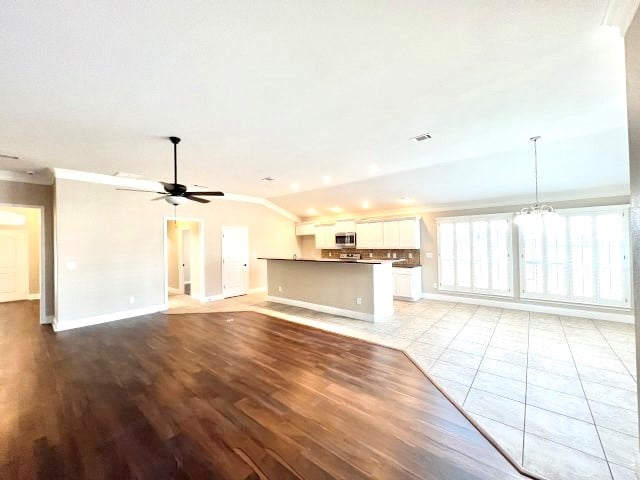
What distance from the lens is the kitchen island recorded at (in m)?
5.18

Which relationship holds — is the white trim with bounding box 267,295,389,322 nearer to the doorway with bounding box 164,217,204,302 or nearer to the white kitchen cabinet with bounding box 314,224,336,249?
the doorway with bounding box 164,217,204,302

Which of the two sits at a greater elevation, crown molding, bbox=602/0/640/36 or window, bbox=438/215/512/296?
crown molding, bbox=602/0/640/36

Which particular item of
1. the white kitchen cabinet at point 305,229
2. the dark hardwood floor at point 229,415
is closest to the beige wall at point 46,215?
the dark hardwood floor at point 229,415

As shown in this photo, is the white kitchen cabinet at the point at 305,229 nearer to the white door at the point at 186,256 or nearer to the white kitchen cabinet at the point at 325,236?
the white kitchen cabinet at the point at 325,236

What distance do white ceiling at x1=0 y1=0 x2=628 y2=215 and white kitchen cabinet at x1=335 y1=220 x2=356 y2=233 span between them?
3.82m

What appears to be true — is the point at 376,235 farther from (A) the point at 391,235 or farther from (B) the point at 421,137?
(B) the point at 421,137

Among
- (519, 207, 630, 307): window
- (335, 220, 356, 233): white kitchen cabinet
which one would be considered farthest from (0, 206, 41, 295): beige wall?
(519, 207, 630, 307): window

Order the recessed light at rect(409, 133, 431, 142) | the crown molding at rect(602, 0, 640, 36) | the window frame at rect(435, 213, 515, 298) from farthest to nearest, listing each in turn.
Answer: the window frame at rect(435, 213, 515, 298), the recessed light at rect(409, 133, 431, 142), the crown molding at rect(602, 0, 640, 36)

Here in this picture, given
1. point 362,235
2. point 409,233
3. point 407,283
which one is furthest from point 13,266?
point 409,233

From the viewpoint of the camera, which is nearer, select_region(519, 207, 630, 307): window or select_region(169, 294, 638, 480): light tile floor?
select_region(169, 294, 638, 480): light tile floor

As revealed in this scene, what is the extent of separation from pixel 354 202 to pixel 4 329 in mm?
7859

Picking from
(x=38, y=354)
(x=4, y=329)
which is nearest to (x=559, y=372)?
(x=38, y=354)

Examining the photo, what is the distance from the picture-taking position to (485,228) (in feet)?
20.7

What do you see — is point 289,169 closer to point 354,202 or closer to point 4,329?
point 354,202
